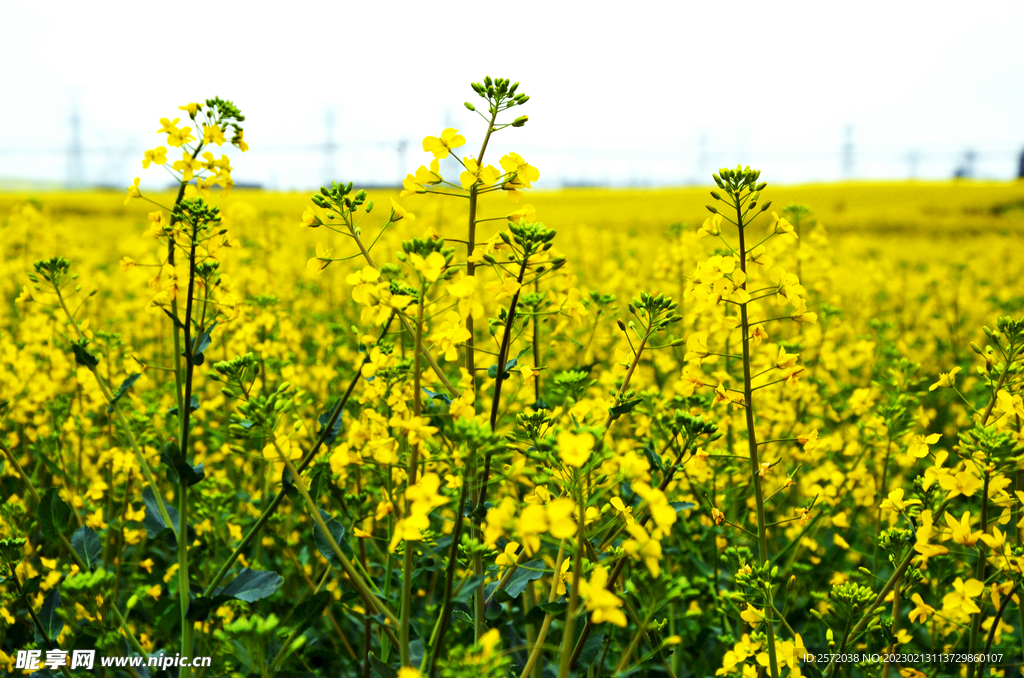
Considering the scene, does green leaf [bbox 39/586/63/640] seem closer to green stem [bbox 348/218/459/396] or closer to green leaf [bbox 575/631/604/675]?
green stem [bbox 348/218/459/396]

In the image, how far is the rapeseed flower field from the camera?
4.52 feet

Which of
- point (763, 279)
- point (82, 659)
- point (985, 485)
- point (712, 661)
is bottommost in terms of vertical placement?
point (712, 661)

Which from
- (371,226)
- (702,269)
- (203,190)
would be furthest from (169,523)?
(371,226)

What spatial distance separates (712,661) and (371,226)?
16.3 m

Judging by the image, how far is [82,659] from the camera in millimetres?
1957

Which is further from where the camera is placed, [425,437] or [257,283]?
[257,283]

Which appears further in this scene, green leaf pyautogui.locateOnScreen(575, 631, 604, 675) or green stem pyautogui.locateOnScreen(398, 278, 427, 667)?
green leaf pyautogui.locateOnScreen(575, 631, 604, 675)

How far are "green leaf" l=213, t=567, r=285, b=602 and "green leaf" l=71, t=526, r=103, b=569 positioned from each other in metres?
0.62

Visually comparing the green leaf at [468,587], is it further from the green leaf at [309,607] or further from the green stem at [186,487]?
the green stem at [186,487]

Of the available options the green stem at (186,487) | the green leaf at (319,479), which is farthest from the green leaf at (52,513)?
the green leaf at (319,479)

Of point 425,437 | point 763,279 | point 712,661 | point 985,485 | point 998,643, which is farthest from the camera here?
point 712,661

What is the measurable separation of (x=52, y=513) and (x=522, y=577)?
5.18 feet

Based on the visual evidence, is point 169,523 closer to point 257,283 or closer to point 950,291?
point 257,283

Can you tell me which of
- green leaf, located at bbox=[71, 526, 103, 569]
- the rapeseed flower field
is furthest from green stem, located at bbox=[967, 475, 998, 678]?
green leaf, located at bbox=[71, 526, 103, 569]
